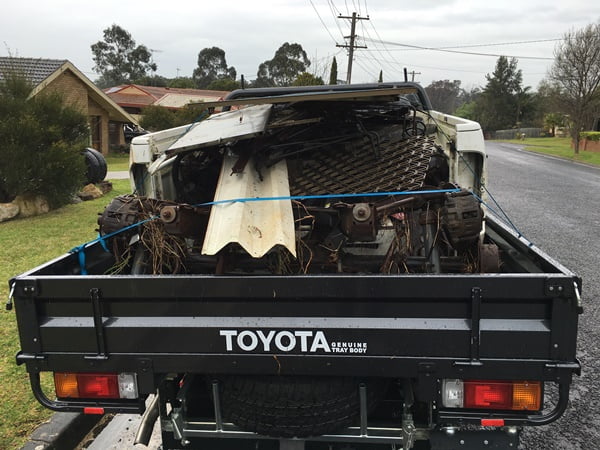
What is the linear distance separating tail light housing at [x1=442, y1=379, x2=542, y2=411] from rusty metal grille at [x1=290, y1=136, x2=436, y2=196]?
104 cm

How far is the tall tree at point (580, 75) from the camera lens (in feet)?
94.5

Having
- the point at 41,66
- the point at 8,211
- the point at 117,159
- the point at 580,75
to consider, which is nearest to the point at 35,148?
the point at 8,211

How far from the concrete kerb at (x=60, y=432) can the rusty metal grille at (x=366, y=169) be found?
2.05 metres

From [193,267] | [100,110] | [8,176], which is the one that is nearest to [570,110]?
[100,110]

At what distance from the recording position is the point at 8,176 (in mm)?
9734

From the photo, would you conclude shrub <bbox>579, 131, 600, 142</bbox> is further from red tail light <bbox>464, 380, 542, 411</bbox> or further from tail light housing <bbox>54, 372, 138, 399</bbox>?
tail light housing <bbox>54, 372, 138, 399</bbox>

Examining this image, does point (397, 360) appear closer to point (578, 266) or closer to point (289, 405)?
point (289, 405)

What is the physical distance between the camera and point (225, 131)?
2932 mm

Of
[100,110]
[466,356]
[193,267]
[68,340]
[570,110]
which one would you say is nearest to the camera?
[466,356]

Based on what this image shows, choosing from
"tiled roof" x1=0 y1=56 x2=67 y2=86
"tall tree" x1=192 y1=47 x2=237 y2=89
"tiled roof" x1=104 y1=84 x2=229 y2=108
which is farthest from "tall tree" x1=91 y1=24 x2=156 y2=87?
"tiled roof" x1=0 y1=56 x2=67 y2=86

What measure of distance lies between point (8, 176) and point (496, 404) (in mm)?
10030

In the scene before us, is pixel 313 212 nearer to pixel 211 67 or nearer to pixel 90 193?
pixel 90 193

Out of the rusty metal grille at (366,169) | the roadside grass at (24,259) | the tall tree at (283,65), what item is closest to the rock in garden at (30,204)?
the roadside grass at (24,259)

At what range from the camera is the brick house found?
2017 centimetres
